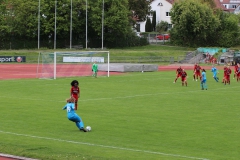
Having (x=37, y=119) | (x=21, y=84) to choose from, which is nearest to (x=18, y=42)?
(x=21, y=84)

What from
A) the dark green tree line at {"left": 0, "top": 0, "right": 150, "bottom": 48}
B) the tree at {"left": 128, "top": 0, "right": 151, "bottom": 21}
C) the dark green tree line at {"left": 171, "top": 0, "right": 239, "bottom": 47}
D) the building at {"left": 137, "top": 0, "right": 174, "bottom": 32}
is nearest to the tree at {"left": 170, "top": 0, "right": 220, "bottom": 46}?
the dark green tree line at {"left": 171, "top": 0, "right": 239, "bottom": 47}

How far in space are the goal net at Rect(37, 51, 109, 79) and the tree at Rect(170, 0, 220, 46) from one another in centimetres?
3903

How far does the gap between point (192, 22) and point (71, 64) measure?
45.9 meters

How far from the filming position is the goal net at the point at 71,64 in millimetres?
59500

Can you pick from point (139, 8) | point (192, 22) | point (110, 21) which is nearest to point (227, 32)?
point (192, 22)

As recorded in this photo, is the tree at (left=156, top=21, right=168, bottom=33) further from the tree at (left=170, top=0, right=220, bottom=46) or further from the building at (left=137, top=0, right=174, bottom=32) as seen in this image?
the tree at (left=170, top=0, right=220, bottom=46)

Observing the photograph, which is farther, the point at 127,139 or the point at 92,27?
the point at 92,27

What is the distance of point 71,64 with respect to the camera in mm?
67188

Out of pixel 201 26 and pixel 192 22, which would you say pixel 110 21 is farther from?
pixel 201 26

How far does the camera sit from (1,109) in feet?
97.2

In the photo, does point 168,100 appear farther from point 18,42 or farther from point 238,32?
point 238,32

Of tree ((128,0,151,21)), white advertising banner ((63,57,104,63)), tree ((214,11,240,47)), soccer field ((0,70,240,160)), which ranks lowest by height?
soccer field ((0,70,240,160))

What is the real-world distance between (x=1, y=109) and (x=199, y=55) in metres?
65.5

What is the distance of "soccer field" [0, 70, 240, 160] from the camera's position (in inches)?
707
